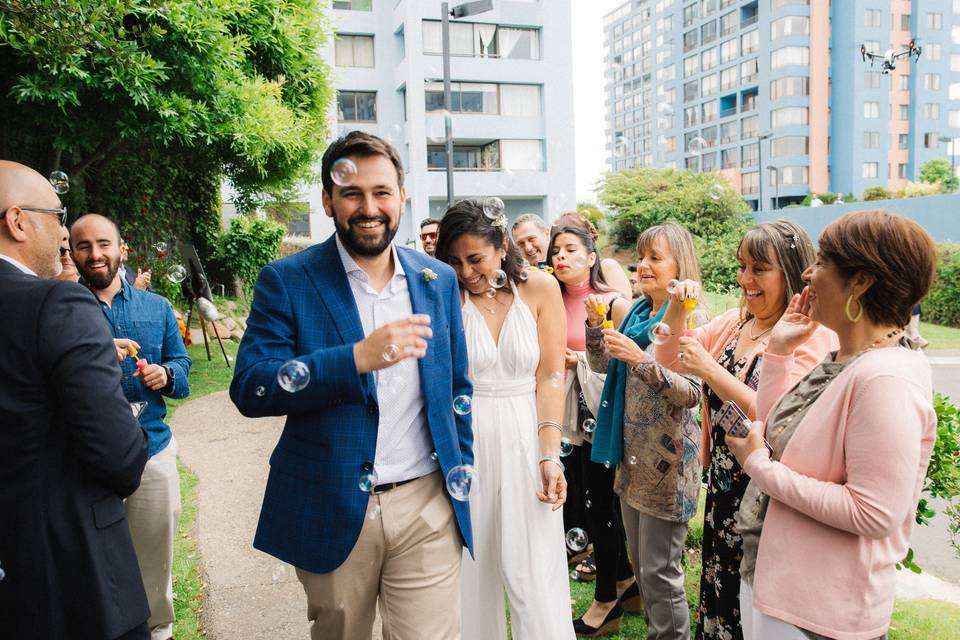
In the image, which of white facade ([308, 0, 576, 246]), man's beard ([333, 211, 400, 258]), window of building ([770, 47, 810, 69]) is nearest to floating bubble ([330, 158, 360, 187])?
man's beard ([333, 211, 400, 258])

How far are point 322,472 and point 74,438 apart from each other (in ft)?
2.45

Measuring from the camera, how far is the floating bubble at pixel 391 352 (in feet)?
6.39

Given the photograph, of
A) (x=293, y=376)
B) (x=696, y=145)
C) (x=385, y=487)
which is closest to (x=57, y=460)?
(x=293, y=376)

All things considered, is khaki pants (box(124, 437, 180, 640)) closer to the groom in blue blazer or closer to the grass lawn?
the grass lawn

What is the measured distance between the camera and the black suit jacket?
1.92m

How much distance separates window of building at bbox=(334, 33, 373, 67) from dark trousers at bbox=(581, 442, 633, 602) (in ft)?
100

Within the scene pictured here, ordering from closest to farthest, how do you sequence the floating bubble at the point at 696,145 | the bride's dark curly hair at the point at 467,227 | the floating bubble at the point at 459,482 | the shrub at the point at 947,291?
1. the floating bubble at the point at 459,482
2. the bride's dark curly hair at the point at 467,227
3. the floating bubble at the point at 696,145
4. the shrub at the point at 947,291

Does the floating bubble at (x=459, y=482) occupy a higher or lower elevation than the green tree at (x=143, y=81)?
lower

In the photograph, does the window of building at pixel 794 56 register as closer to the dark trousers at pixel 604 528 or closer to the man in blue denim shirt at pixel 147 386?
the dark trousers at pixel 604 528

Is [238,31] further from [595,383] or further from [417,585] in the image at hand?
[417,585]

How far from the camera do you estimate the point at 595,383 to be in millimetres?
3809

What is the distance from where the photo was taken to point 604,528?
3.88m

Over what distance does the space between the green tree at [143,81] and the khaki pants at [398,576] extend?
653 cm

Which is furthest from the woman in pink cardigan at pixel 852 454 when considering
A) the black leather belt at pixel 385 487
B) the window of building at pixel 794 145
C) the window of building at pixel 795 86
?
the window of building at pixel 795 86
